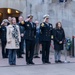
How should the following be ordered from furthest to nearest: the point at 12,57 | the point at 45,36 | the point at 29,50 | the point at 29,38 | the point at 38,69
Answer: the point at 45,36
the point at 29,50
the point at 29,38
the point at 12,57
the point at 38,69

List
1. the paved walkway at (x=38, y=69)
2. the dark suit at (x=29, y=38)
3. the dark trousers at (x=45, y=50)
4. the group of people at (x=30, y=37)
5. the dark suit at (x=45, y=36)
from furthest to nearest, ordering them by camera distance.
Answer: the dark trousers at (x=45, y=50) < the dark suit at (x=45, y=36) < the dark suit at (x=29, y=38) < the group of people at (x=30, y=37) < the paved walkway at (x=38, y=69)

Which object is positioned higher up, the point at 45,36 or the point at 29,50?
the point at 45,36

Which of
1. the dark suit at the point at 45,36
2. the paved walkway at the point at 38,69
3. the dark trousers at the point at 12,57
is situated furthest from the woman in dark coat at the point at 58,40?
the dark trousers at the point at 12,57

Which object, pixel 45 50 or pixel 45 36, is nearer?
pixel 45 36

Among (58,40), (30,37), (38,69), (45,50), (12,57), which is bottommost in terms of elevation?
(38,69)

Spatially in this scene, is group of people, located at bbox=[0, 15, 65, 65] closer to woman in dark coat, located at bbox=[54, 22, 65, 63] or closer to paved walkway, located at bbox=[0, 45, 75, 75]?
A: woman in dark coat, located at bbox=[54, 22, 65, 63]

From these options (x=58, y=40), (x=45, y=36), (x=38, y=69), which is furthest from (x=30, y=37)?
(x=38, y=69)

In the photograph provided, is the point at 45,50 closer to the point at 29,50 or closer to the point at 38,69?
the point at 29,50

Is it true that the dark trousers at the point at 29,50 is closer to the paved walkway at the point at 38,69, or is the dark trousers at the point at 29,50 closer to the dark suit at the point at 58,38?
the paved walkway at the point at 38,69

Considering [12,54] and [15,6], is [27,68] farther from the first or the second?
[15,6]

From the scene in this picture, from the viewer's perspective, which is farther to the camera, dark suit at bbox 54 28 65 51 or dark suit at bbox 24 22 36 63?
dark suit at bbox 54 28 65 51

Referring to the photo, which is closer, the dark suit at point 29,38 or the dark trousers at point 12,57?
the dark trousers at point 12,57

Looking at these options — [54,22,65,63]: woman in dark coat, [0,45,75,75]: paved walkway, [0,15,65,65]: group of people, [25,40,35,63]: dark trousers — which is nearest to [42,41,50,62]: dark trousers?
[0,15,65,65]: group of people

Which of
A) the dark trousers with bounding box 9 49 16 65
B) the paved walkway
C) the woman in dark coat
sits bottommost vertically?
the paved walkway
